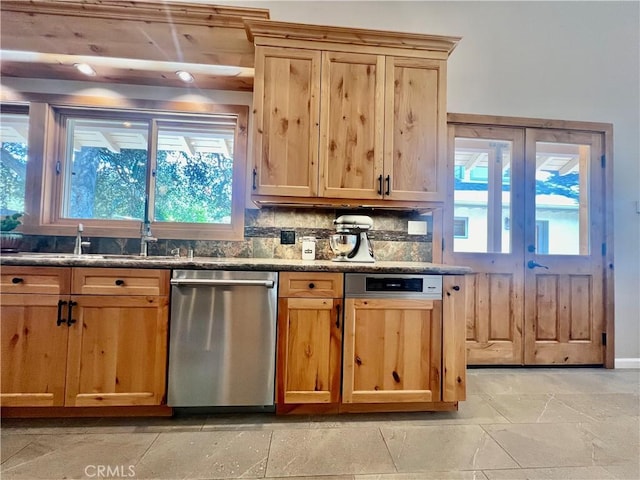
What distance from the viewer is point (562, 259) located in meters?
2.74

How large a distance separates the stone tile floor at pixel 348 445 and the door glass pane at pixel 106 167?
1467 mm

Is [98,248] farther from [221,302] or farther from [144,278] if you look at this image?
[221,302]

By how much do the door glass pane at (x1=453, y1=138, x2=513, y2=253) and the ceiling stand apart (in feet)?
6.46

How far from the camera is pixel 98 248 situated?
2.31m

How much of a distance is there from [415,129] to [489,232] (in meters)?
1.26

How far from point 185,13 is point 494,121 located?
2522 millimetres

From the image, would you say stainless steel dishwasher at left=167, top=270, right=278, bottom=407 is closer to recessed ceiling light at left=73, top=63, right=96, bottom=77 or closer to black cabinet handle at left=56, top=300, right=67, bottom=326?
black cabinet handle at left=56, top=300, right=67, bottom=326

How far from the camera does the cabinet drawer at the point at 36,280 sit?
5.36 ft

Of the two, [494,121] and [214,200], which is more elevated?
[494,121]

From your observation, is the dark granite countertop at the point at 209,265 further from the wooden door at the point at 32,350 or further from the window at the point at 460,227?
the window at the point at 460,227

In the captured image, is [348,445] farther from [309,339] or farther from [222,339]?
[222,339]

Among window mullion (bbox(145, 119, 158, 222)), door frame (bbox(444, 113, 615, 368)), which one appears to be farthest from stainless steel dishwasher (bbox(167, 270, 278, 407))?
door frame (bbox(444, 113, 615, 368))

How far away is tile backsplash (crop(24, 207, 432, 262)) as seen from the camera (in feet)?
7.63

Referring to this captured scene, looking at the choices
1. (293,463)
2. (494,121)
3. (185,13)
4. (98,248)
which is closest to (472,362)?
(293,463)
